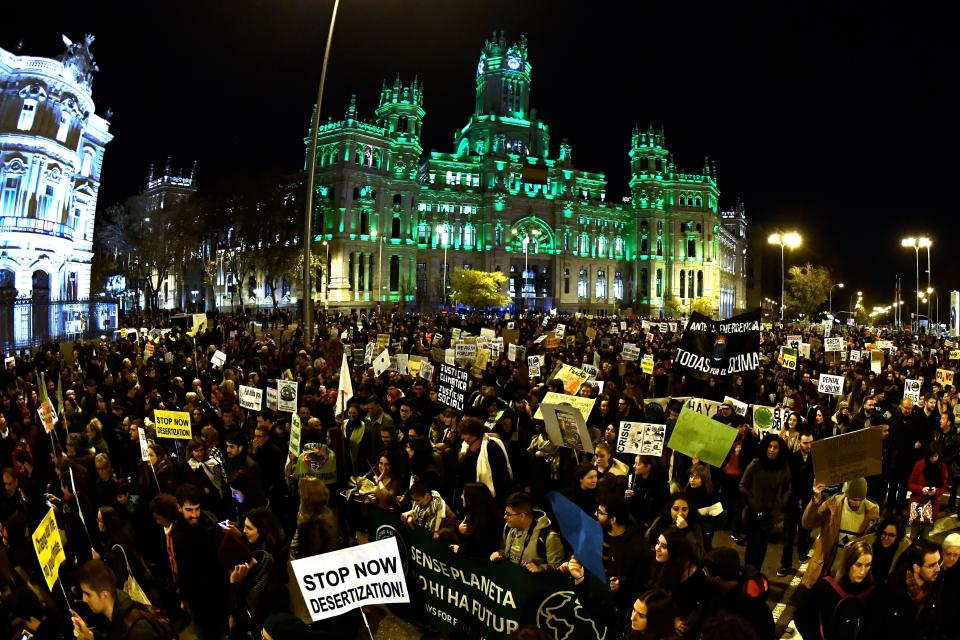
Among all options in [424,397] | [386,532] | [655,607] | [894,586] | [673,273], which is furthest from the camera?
[673,273]

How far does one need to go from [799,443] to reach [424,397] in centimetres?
558

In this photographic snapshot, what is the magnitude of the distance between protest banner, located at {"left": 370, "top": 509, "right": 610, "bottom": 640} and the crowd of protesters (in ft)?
0.38

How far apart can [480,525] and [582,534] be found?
1.05 metres

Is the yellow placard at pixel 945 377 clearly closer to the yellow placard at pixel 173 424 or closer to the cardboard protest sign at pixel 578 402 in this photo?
the cardboard protest sign at pixel 578 402

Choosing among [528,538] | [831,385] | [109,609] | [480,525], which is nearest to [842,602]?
[528,538]

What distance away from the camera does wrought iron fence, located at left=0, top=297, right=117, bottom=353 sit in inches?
1073

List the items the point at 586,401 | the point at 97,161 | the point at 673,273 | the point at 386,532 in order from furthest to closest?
the point at 673,273 → the point at 97,161 → the point at 586,401 → the point at 386,532

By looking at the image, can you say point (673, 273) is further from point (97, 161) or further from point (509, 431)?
point (509, 431)

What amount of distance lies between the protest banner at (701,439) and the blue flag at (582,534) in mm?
2852

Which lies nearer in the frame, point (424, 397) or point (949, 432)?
point (949, 432)

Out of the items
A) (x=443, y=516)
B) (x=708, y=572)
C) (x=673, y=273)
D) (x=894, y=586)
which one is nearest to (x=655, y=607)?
(x=708, y=572)

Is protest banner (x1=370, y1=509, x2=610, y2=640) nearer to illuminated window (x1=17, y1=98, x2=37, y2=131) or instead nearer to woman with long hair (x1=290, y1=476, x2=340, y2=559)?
woman with long hair (x1=290, y1=476, x2=340, y2=559)

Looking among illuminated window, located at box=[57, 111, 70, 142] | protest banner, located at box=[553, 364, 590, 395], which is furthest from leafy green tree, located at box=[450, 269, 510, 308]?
protest banner, located at box=[553, 364, 590, 395]

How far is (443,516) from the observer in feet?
18.8
